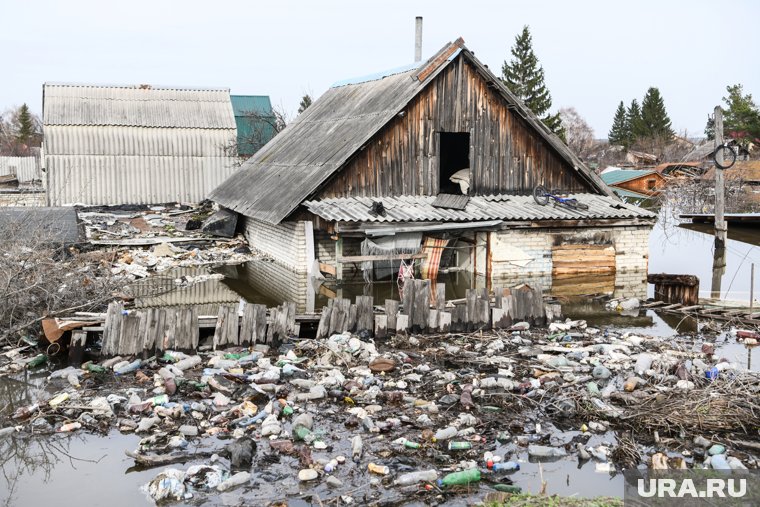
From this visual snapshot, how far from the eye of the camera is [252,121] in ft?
116

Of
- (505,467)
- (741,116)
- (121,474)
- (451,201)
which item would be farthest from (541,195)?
(741,116)

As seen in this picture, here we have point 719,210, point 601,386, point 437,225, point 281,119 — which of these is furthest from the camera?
point 281,119

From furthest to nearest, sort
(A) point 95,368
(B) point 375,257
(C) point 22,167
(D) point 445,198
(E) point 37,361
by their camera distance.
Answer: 1. (C) point 22,167
2. (D) point 445,198
3. (B) point 375,257
4. (E) point 37,361
5. (A) point 95,368

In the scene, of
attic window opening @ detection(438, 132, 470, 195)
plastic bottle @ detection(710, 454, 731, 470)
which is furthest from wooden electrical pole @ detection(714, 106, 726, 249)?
plastic bottle @ detection(710, 454, 731, 470)

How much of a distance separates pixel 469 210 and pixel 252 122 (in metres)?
19.8

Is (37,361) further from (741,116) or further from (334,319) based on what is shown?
(741,116)

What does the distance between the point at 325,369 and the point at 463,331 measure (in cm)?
305

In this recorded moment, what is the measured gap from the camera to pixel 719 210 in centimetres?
2423

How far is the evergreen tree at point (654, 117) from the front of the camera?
70.7 meters

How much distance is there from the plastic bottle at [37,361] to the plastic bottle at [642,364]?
8353 mm

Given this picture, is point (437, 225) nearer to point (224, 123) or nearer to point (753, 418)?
point (753, 418)

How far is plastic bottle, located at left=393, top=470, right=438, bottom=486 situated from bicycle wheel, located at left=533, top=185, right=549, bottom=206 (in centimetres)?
1304

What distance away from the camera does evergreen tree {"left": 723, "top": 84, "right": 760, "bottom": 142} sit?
4738 centimetres

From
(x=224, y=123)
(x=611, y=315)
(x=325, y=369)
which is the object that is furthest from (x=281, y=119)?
(x=325, y=369)
